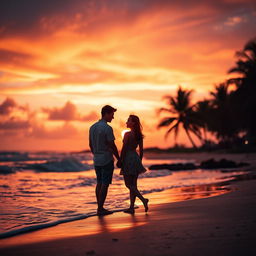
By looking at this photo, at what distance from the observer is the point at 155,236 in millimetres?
3766

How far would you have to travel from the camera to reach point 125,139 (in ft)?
20.7

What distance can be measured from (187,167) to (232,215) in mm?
16067

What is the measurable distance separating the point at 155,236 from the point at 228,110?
4294 cm

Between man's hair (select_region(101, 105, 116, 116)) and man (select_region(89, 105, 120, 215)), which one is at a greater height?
man's hair (select_region(101, 105, 116, 116))

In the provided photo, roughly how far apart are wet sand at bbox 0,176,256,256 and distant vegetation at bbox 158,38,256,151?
3062 cm

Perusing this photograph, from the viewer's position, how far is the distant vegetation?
1366 inches

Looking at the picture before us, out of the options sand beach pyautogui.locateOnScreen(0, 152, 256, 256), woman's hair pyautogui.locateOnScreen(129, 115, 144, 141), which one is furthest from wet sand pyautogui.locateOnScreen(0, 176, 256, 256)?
woman's hair pyautogui.locateOnScreen(129, 115, 144, 141)

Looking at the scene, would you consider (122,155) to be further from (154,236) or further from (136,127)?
(154,236)

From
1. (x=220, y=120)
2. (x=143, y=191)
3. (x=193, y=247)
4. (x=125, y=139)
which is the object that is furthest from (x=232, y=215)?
(x=220, y=120)

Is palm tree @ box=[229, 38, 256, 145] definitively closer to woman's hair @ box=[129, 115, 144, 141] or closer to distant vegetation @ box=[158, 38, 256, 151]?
distant vegetation @ box=[158, 38, 256, 151]

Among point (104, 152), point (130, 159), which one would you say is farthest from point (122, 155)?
point (104, 152)

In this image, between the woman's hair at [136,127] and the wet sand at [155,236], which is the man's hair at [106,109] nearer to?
the woman's hair at [136,127]

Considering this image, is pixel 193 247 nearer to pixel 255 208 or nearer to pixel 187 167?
pixel 255 208

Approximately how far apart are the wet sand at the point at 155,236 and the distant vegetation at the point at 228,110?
1205 inches
